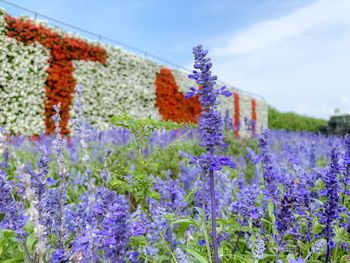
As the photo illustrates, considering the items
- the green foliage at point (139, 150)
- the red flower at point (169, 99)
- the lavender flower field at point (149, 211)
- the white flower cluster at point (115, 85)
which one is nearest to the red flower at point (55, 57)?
the white flower cluster at point (115, 85)

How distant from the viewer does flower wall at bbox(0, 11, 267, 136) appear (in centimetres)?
1362

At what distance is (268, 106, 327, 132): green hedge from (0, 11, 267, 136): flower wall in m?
20.7

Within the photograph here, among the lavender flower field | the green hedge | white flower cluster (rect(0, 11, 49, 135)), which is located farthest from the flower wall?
the green hedge

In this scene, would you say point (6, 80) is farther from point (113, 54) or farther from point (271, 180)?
point (271, 180)

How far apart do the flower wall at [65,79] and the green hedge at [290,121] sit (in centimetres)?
2074

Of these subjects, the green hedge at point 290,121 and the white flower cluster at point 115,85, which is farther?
the green hedge at point 290,121

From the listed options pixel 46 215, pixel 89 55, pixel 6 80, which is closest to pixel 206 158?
pixel 46 215

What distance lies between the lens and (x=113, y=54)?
18031 mm

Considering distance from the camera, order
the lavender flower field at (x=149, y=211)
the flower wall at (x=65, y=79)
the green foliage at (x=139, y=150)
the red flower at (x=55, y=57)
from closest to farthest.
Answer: the lavender flower field at (x=149, y=211)
the green foliage at (x=139, y=150)
the flower wall at (x=65, y=79)
the red flower at (x=55, y=57)

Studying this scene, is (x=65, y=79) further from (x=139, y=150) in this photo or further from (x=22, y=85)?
(x=139, y=150)

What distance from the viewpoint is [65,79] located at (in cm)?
1555

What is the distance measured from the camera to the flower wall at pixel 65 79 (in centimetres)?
1362

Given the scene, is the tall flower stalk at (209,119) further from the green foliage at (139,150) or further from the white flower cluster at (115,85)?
the white flower cluster at (115,85)

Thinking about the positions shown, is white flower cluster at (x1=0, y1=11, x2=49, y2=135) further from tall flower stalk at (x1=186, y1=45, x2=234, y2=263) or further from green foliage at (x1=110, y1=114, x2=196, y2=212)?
tall flower stalk at (x1=186, y1=45, x2=234, y2=263)
